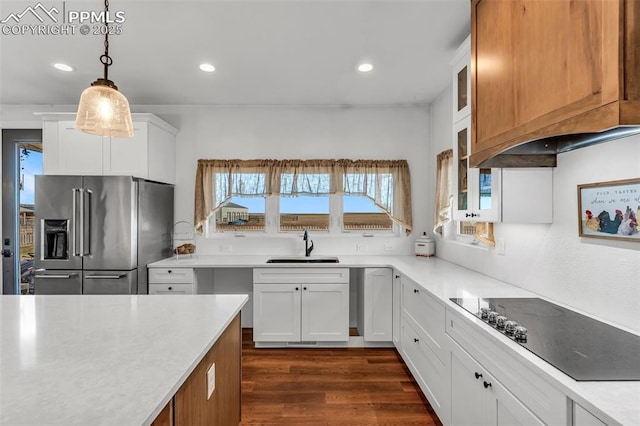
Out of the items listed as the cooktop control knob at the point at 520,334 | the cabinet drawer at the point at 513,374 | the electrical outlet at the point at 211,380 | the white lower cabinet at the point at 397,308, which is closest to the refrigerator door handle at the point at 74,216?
the electrical outlet at the point at 211,380

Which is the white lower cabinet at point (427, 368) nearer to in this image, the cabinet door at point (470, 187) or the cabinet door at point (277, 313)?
the cabinet door at point (470, 187)

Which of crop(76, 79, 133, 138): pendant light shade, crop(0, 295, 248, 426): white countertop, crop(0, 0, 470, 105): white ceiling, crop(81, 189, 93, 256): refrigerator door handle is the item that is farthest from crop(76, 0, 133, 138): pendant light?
crop(81, 189, 93, 256): refrigerator door handle

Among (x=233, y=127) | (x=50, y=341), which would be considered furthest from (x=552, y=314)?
(x=233, y=127)

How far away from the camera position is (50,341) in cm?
118

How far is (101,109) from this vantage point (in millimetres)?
1561

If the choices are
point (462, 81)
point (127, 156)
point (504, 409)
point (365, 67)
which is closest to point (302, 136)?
point (365, 67)

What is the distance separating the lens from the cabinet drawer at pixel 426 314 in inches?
→ 76.5

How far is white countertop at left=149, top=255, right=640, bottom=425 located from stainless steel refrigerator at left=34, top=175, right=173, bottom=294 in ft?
1.20

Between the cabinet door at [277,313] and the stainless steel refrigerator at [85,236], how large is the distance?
1.22 metres

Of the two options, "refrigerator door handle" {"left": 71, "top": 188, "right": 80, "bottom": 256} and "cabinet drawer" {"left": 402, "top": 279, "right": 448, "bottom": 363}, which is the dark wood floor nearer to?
"cabinet drawer" {"left": 402, "top": 279, "right": 448, "bottom": 363}

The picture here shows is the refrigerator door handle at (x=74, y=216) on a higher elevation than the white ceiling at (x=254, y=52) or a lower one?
lower

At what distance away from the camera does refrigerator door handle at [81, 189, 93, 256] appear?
9.66 ft

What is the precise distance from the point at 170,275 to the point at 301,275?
1291 mm

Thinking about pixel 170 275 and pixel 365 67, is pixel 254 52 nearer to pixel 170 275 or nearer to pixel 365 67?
pixel 365 67
